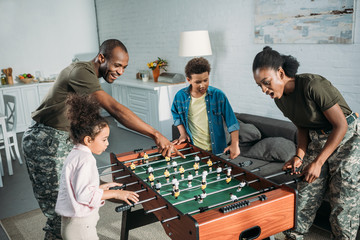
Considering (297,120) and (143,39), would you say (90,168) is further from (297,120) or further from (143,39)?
(143,39)

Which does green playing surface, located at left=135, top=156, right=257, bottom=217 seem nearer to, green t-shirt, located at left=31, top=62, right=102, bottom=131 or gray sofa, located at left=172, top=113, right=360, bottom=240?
green t-shirt, located at left=31, top=62, right=102, bottom=131

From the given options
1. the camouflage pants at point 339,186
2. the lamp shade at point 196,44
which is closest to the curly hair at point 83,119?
the camouflage pants at point 339,186

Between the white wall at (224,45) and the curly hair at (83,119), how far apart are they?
2640 millimetres

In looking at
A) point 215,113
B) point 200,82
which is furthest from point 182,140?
point 200,82

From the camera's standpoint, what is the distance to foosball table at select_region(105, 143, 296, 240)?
1529mm

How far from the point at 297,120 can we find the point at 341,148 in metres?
0.29

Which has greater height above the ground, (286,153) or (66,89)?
(66,89)

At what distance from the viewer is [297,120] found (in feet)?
6.89

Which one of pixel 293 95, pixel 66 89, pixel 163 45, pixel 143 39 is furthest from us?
pixel 143 39

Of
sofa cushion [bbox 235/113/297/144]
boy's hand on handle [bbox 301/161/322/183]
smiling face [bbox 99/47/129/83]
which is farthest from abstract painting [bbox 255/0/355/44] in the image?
smiling face [bbox 99/47/129/83]

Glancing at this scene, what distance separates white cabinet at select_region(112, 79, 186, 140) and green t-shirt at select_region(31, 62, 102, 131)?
3063 millimetres

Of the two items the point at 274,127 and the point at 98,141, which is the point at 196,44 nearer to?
the point at 274,127

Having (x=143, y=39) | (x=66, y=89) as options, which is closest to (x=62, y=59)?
(x=143, y=39)

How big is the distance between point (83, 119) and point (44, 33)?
19.3 ft
